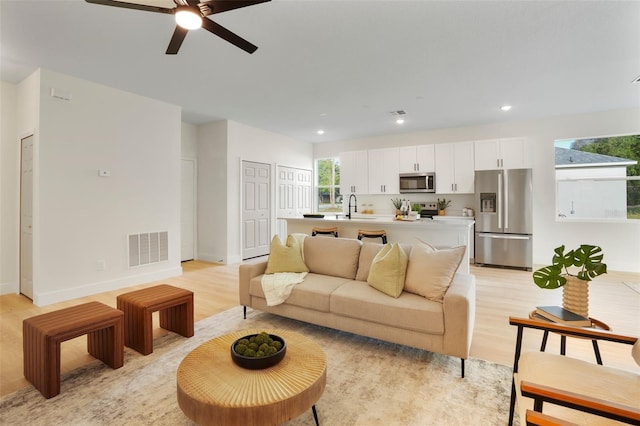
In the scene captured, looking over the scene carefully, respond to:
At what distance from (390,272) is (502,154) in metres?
4.70

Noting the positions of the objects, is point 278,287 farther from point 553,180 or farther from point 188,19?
point 553,180

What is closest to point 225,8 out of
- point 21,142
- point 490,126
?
point 21,142

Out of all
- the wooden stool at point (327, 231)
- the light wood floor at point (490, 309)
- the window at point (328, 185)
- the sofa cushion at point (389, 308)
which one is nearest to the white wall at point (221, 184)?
the light wood floor at point (490, 309)

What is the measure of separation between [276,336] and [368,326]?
0.96 metres

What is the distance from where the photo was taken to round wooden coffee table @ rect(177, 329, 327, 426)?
135 centimetres

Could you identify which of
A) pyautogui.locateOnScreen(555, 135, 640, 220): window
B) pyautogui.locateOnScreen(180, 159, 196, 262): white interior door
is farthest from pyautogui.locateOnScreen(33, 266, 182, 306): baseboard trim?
pyautogui.locateOnScreen(555, 135, 640, 220): window

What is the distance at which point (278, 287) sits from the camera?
9.74ft

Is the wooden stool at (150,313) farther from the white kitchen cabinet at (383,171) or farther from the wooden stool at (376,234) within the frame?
the white kitchen cabinet at (383,171)

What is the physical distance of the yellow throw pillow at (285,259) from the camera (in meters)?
3.26

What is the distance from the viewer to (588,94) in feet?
14.9

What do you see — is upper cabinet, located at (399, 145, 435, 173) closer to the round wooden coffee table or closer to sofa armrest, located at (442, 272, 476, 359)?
sofa armrest, located at (442, 272, 476, 359)

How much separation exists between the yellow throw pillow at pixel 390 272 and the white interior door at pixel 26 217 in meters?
4.35

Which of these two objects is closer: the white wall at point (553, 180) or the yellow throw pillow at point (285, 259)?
the yellow throw pillow at point (285, 259)

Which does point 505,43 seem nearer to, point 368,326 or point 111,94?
point 368,326
